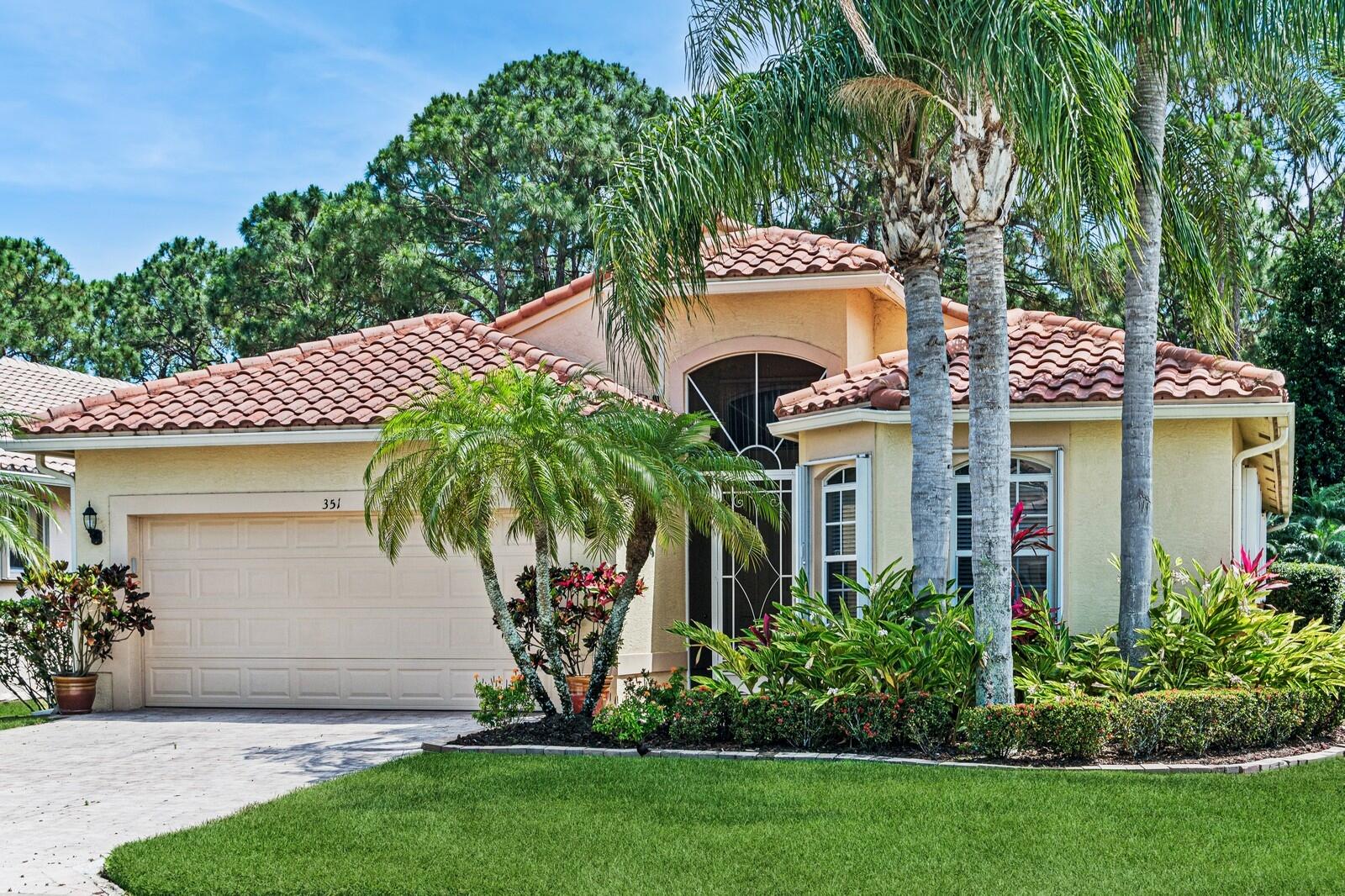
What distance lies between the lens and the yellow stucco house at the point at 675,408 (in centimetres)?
1278

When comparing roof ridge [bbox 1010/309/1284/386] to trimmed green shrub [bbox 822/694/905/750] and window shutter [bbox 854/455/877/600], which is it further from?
trimmed green shrub [bbox 822/694/905/750]

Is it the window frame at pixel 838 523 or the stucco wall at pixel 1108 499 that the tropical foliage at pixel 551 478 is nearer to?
the window frame at pixel 838 523

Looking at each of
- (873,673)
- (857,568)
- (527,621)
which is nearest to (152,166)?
(527,621)

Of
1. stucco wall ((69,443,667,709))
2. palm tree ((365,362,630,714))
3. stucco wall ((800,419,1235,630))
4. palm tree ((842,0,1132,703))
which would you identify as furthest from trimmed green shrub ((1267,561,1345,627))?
palm tree ((365,362,630,714))

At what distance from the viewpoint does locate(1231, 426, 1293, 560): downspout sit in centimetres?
1268

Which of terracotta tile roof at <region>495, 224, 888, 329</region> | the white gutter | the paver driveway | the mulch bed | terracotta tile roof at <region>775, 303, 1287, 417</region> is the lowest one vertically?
the paver driveway

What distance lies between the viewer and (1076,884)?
647 centimetres

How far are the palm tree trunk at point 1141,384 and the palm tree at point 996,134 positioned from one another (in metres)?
1.04

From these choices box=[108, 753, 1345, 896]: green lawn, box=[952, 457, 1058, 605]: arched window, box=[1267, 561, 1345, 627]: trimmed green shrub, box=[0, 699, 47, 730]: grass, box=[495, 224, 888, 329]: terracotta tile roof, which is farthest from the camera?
box=[1267, 561, 1345, 627]: trimmed green shrub

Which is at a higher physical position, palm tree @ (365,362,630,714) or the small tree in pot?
palm tree @ (365,362,630,714)

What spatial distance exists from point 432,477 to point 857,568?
4.76 meters

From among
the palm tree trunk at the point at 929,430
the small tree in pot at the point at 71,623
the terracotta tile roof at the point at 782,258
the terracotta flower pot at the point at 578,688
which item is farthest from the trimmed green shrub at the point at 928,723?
the small tree in pot at the point at 71,623

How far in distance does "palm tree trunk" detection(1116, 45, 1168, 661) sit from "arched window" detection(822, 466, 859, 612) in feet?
9.49

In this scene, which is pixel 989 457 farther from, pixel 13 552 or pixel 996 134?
pixel 13 552
